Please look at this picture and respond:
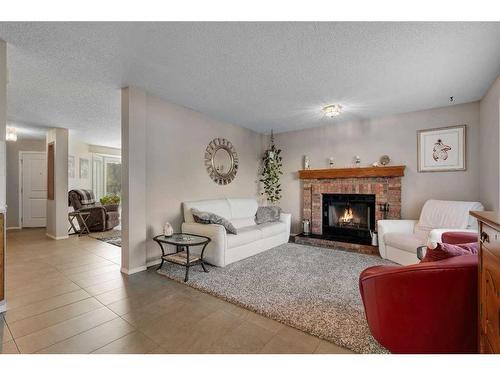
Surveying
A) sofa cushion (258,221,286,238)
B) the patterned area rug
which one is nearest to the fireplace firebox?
sofa cushion (258,221,286,238)

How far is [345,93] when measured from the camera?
10.8 ft

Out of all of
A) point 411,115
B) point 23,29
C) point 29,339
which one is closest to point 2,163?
point 23,29

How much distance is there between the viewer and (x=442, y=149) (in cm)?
385

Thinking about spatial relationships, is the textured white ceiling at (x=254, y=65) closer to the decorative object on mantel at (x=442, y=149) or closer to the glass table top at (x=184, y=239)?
the decorative object on mantel at (x=442, y=149)

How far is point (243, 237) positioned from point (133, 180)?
176 centimetres

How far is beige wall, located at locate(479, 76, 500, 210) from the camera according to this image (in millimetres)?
2846

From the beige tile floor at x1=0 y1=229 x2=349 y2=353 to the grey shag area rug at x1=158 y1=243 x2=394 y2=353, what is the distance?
122 millimetres

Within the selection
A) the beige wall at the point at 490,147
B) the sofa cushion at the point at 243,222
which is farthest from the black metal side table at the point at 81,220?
the beige wall at the point at 490,147

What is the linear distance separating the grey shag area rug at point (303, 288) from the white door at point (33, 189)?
→ 221 inches

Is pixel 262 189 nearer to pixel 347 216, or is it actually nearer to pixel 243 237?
pixel 347 216

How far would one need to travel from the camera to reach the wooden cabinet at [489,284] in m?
0.97

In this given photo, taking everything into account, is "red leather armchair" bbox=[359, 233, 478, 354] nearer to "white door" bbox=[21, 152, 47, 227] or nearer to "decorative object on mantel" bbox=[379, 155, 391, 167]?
"decorative object on mantel" bbox=[379, 155, 391, 167]

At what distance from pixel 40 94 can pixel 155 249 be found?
275cm

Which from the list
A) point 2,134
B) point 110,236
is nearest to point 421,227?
point 2,134
